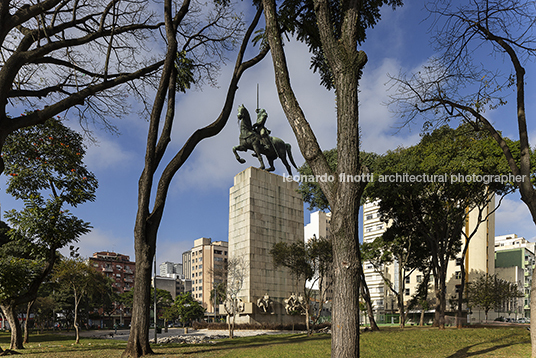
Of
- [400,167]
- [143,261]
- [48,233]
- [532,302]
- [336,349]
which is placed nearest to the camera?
[336,349]

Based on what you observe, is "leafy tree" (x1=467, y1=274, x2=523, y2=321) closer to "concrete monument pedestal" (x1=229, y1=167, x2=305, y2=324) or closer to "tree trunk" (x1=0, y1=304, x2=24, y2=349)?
"concrete monument pedestal" (x1=229, y1=167, x2=305, y2=324)

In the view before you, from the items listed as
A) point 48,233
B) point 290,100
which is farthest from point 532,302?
point 48,233

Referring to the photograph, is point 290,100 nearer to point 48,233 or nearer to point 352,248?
point 352,248

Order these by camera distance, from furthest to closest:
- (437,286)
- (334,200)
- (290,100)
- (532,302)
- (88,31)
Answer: (437,286) → (88,31) → (532,302) → (290,100) → (334,200)

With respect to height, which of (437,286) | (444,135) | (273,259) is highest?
(444,135)

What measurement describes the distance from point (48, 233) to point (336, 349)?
1406 cm

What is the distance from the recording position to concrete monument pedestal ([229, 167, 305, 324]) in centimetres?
2578

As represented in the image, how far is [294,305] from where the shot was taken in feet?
88.9

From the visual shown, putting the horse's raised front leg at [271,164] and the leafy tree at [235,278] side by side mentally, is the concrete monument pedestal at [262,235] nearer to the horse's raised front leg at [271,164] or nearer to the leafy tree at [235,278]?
the leafy tree at [235,278]

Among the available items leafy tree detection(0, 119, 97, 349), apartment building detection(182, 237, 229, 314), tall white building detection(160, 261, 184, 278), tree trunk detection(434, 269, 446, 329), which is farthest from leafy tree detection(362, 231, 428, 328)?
tall white building detection(160, 261, 184, 278)

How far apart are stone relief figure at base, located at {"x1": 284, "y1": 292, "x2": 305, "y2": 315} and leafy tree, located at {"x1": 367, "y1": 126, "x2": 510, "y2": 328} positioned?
27.3ft

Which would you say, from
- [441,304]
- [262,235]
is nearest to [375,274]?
[441,304]

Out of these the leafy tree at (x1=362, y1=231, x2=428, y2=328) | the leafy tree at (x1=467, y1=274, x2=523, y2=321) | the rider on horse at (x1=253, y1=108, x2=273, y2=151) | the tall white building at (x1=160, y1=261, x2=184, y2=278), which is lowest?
the tall white building at (x1=160, y1=261, x2=184, y2=278)

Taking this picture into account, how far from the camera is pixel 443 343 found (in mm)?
13406
